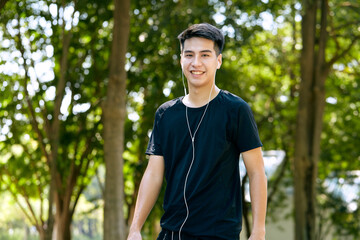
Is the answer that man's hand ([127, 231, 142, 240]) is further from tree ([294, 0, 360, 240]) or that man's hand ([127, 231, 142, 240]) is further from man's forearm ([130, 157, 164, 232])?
tree ([294, 0, 360, 240])

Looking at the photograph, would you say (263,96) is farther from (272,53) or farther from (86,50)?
(86,50)

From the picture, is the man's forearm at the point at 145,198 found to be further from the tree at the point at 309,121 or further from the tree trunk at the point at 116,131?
the tree at the point at 309,121

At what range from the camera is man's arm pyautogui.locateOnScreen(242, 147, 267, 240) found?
2926mm

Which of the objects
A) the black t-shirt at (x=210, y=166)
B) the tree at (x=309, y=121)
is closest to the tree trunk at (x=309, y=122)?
the tree at (x=309, y=121)

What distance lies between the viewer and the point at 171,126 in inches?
124

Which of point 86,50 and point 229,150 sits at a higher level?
point 86,50

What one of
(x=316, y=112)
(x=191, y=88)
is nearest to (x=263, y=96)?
(x=316, y=112)

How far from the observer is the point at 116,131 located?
941cm

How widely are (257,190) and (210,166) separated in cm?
25

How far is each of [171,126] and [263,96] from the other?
15800mm

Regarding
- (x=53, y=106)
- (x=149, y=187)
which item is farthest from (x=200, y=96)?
(x=53, y=106)

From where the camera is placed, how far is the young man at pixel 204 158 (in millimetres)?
2965

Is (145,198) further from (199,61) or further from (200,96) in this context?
(199,61)

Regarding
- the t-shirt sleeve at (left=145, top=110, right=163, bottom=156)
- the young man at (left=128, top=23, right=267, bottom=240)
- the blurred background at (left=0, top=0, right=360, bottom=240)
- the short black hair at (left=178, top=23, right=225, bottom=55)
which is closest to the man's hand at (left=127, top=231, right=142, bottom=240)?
the young man at (left=128, top=23, right=267, bottom=240)
